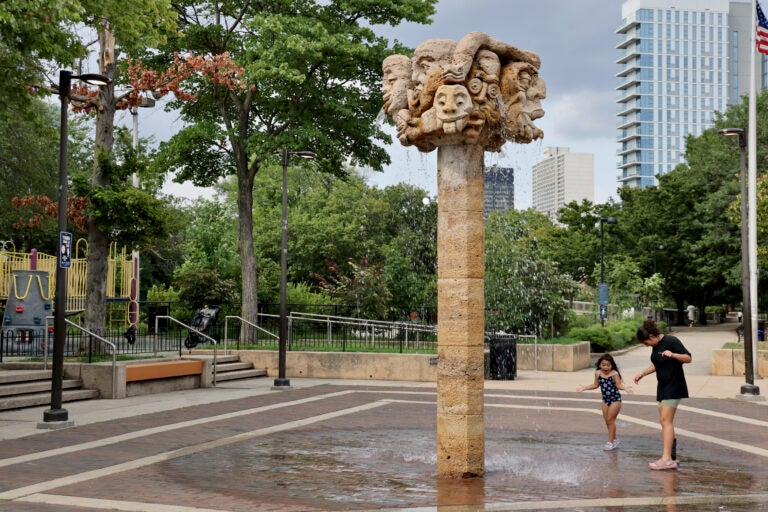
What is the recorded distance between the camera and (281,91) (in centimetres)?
2634

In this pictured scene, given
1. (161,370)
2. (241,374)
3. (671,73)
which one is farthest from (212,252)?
(671,73)

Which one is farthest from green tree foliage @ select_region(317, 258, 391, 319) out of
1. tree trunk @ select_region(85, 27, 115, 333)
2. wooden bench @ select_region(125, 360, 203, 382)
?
tree trunk @ select_region(85, 27, 115, 333)

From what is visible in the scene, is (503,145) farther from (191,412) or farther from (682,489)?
(191,412)

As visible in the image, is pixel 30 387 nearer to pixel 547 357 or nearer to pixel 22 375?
pixel 22 375

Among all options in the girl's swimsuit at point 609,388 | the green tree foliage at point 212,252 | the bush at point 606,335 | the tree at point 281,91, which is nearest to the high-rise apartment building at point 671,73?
the bush at point 606,335

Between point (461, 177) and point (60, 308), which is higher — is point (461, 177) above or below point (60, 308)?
above

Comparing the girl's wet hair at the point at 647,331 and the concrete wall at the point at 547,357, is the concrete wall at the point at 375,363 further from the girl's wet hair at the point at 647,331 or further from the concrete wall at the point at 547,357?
the girl's wet hair at the point at 647,331

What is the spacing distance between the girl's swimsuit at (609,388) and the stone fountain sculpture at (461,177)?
257cm

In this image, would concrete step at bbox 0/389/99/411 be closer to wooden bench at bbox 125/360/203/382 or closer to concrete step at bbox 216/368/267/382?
wooden bench at bbox 125/360/203/382

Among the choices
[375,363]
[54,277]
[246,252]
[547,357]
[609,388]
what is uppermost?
[246,252]

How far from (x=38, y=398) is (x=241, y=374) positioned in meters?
7.17

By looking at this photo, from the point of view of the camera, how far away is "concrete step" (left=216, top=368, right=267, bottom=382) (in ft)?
72.6

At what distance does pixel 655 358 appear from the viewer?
33.1 feet

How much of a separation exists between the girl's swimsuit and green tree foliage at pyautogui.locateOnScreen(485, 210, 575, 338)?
55.1 ft
